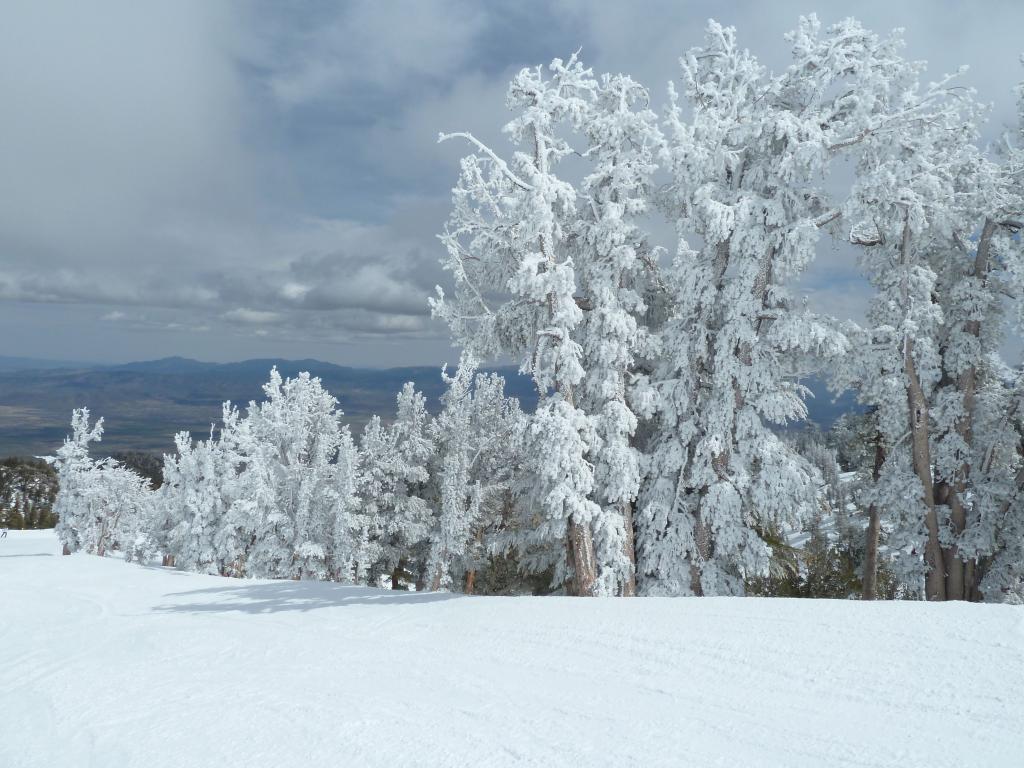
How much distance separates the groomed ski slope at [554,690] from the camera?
5.27 meters

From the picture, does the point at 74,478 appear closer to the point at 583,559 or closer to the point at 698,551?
the point at 583,559

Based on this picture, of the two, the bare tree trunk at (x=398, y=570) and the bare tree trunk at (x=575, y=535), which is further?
the bare tree trunk at (x=398, y=570)

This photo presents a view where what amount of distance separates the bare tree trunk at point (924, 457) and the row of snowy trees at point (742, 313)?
47 mm

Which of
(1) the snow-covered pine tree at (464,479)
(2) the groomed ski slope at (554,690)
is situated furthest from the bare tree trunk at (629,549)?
(1) the snow-covered pine tree at (464,479)

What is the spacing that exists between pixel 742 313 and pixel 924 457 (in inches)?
201

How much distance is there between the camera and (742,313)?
12984 mm

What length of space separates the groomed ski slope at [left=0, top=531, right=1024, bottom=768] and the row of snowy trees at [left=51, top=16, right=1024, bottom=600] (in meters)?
4.08

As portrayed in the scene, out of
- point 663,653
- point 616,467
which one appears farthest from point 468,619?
point 616,467

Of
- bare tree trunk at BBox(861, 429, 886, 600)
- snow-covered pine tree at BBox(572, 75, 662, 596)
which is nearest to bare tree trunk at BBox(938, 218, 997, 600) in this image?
bare tree trunk at BBox(861, 429, 886, 600)

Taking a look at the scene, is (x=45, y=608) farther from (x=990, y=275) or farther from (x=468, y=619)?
(x=990, y=275)

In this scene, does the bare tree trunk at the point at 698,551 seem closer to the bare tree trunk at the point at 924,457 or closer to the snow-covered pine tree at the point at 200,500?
the bare tree trunk at the point at 924,457

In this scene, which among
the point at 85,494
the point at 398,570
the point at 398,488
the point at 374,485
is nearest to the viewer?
the point at 374,485

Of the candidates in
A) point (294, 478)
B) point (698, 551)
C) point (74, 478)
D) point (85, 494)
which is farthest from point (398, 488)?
point (85, 494)

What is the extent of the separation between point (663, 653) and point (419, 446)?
21.6 meters
